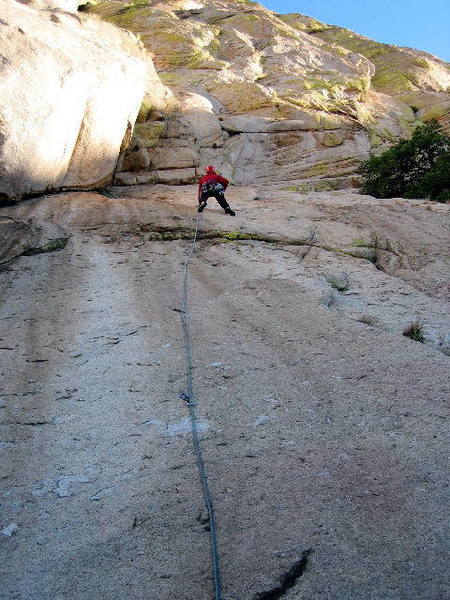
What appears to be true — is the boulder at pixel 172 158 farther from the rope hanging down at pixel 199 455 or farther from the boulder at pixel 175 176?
the rope hanging down at pixel 199 455

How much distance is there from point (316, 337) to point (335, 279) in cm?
244

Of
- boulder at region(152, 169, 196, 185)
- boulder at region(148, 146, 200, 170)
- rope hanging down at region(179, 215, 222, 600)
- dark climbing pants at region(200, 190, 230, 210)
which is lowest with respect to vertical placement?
rope hanging down at region(179, 215, 222, 600)

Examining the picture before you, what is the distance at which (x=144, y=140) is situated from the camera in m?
17.8

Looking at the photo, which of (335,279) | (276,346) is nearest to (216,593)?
(276,346)

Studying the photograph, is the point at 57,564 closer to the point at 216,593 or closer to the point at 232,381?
the point at 216,593

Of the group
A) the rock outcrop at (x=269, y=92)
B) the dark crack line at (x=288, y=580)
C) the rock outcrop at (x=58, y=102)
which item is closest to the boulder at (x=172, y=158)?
the rock outcrop at (x=269, y=92)

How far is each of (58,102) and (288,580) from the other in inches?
492

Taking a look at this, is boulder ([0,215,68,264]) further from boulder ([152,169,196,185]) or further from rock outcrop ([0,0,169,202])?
boulder ([152,169,196,185])

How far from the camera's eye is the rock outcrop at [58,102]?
437 inches

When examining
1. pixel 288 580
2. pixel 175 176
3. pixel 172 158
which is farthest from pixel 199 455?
pixel 172 158

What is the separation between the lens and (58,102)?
12.0 metres

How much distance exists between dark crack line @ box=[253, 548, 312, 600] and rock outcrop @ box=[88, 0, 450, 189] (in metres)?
15.8

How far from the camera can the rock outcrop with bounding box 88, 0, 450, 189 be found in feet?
63.8

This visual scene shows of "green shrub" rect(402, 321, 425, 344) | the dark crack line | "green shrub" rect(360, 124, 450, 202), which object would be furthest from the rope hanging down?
"green shrub" rect(360, 124, 450, 202)
